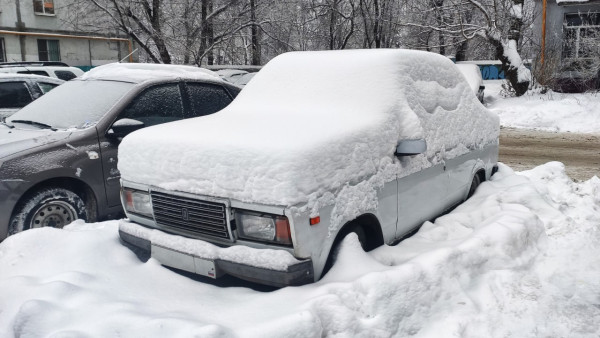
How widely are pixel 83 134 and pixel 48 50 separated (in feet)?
105

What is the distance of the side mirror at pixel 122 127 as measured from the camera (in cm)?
521

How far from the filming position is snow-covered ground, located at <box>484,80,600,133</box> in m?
13.7

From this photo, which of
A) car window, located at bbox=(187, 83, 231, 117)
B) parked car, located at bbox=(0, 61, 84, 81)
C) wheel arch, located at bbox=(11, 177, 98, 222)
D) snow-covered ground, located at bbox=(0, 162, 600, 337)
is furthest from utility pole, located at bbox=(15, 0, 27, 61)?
snow-covered ground, located at bbox=(0, 162, 600, 337)

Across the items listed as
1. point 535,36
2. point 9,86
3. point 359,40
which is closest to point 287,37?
point 359,40

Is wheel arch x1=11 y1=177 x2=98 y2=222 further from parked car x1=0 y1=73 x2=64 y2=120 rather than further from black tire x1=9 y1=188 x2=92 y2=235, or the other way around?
parked car x1=0 y1=73 x2=64 y2=120

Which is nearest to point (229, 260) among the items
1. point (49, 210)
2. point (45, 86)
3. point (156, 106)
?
point (49, 210)

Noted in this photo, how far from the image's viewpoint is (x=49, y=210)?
4.84 m

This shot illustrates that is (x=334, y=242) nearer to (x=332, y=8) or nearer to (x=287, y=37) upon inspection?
(x=332, y=8)

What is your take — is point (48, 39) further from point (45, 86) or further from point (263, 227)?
point (263, 227)

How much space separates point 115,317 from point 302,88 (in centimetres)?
245

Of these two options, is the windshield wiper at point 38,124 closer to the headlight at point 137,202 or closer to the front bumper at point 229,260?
the headlight at point 137,202

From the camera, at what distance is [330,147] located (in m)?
3.29

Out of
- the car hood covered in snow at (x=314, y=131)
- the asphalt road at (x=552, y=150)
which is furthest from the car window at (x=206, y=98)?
the asphalt road at (x=552, y=150)

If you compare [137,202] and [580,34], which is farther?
[580,34]
